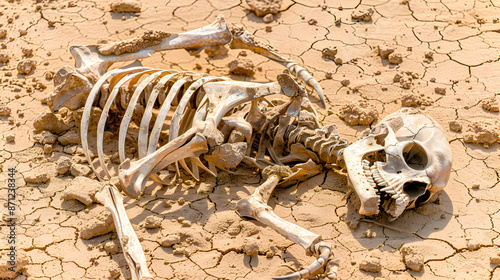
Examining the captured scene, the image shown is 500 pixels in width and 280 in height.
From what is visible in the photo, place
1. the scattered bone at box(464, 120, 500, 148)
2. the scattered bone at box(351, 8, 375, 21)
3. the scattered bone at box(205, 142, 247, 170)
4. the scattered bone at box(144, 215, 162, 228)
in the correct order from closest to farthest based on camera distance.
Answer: the scattered bone at box(144, 215, 162, 228), the scattered bone at box(205, 142, 247, 170), the scattered bone at box(464, 120, 500, 148), the scattered bone at box(351, 8, 375, 21)

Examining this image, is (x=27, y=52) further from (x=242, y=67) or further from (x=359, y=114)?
(x=359, y=114)

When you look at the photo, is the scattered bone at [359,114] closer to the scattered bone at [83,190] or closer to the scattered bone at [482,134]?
the scattered bone at [482,134]

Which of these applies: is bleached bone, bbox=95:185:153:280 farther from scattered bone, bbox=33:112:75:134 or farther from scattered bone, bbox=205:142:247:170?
scattered bone, bbox=33:112:75:134

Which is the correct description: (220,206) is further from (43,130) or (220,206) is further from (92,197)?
(43,130)

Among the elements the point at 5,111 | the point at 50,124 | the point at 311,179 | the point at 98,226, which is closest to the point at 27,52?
the point at 5,111

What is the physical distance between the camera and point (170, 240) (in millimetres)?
4004

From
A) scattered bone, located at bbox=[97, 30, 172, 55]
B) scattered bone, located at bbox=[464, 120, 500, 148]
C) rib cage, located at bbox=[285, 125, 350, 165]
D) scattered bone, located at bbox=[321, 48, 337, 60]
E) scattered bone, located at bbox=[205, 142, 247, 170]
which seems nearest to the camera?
scattered bone, located at bbox=[205, 142, 247, 170]

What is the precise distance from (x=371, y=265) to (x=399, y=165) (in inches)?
30.2

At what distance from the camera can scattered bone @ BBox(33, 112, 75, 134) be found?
16.6 ft

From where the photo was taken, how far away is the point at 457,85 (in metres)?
5.72

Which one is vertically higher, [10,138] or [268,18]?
[10,138]

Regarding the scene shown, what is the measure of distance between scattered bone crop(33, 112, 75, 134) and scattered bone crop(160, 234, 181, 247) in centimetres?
184

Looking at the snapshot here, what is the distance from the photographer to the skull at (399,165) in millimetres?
3836

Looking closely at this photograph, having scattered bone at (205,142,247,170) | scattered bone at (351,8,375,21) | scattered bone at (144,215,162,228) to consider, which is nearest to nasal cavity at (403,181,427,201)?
scattered bone at (205,142,247,170)
